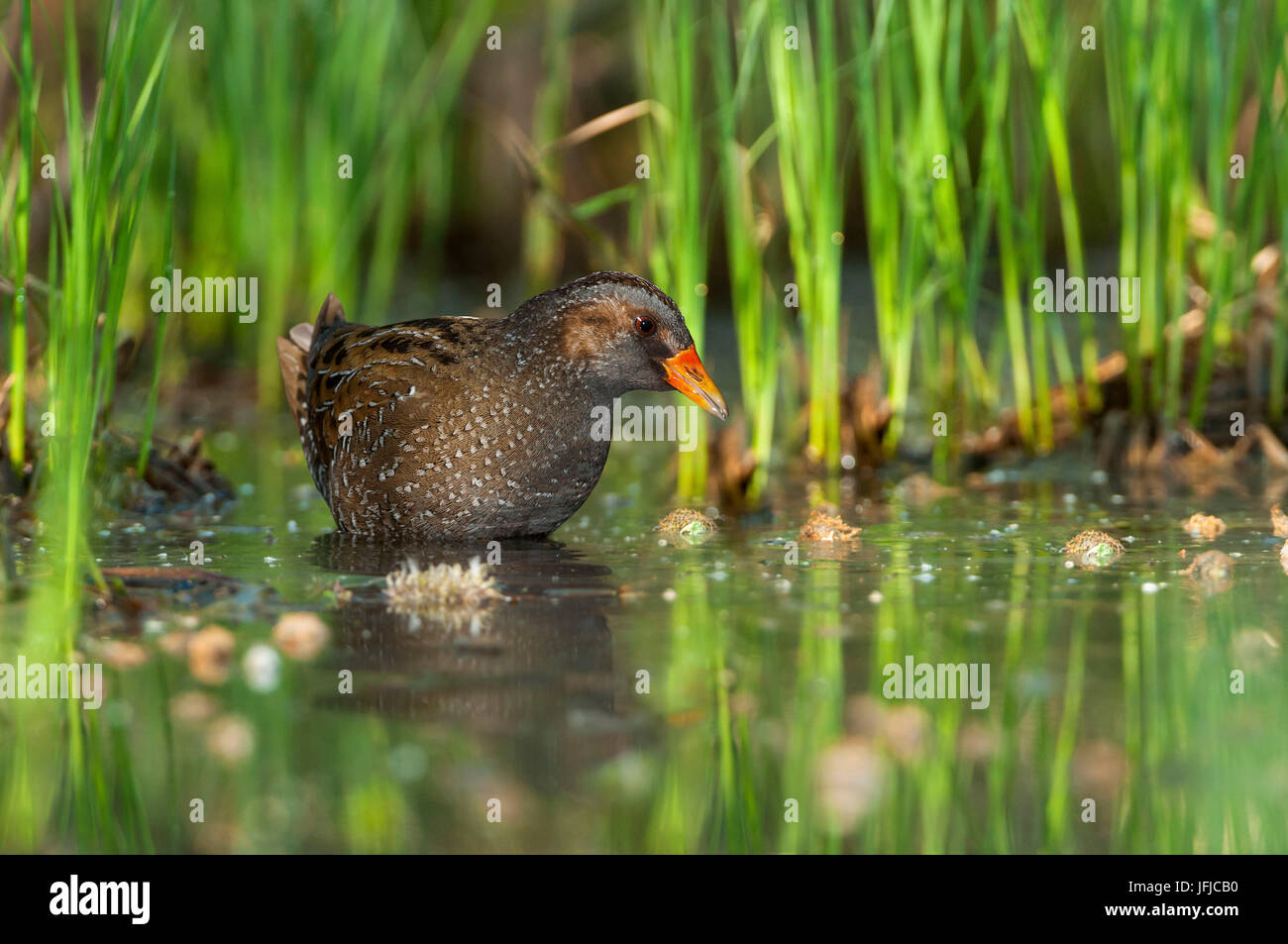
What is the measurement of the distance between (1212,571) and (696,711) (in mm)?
1987

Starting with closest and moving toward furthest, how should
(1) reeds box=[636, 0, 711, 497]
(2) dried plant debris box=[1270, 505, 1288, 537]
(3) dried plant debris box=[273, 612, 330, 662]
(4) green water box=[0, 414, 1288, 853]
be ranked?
1. (4) green water box=[0, 414, 1288, 853]
2. (3) dried plant debris box=[273, 612, 330, 662]
3. (2) dried plant debris box=[1270, 505, 1288, 537]
4. (1) reeds box=[636, 0, 711, 497]

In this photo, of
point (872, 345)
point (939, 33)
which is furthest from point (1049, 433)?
point (872, 345)

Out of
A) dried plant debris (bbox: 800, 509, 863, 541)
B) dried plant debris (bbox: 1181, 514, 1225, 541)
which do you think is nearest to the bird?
dried plant debris (bbox: 800, 509, 863, 541)

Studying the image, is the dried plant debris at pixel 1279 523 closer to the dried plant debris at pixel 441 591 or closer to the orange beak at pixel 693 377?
the orange beak at pixel 693 377

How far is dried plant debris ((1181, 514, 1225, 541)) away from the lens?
17.7 ft

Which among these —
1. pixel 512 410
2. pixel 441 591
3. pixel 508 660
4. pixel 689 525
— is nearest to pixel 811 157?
pixel 689 525

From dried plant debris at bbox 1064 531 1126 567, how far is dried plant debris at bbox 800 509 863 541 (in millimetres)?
736

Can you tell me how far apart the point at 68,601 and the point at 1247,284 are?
489 cm

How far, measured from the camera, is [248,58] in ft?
25.7

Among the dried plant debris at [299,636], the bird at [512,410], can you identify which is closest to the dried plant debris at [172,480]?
the bird at [512,410]

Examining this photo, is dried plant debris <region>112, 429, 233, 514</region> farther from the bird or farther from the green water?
the bird

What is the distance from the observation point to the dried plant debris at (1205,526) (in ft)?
17.7

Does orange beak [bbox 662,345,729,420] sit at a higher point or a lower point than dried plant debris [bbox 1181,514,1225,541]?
higher

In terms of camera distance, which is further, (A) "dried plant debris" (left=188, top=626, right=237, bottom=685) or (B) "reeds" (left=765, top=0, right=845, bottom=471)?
(B) "reeds" (left=765, top=0, right=845, bottom=471)
